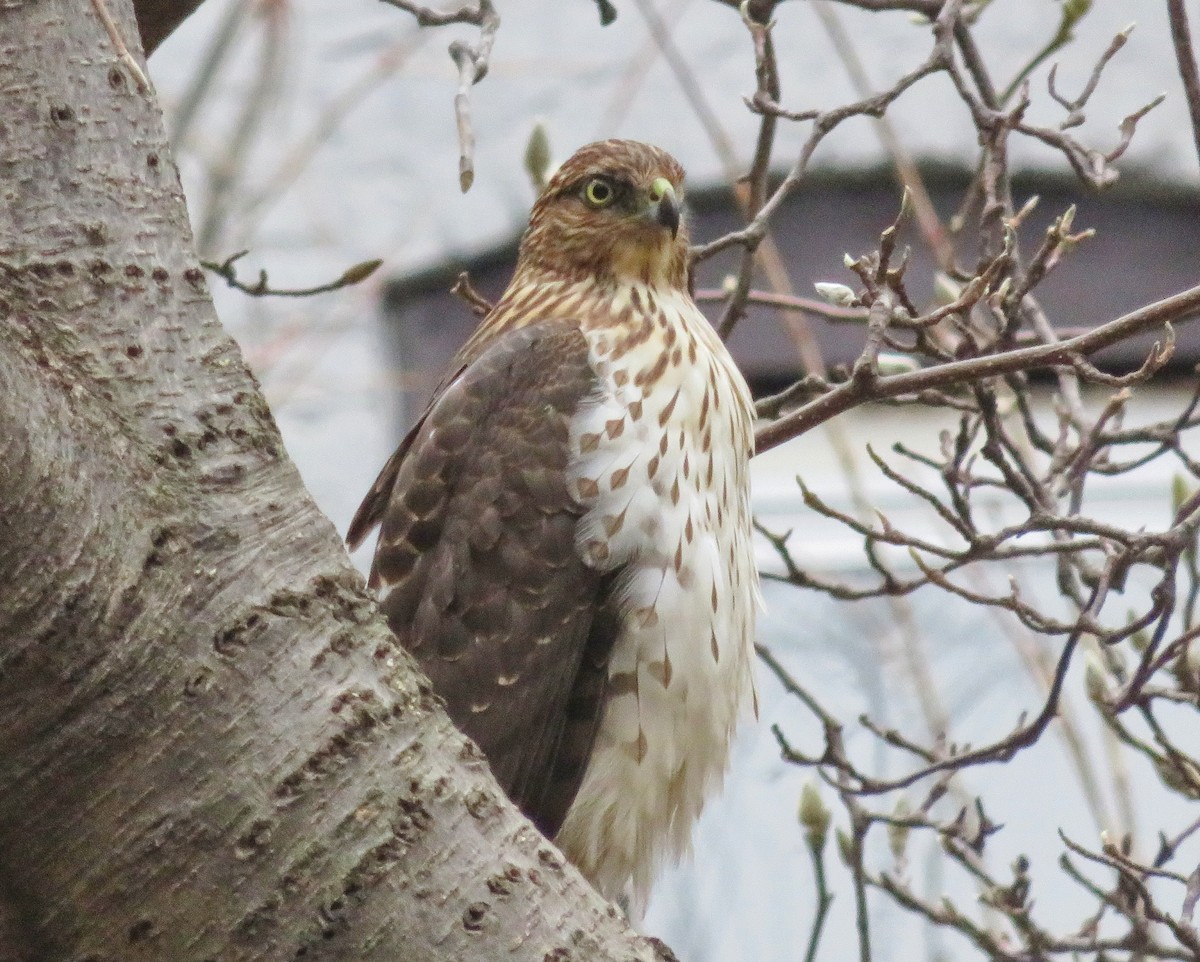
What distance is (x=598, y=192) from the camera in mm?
3111

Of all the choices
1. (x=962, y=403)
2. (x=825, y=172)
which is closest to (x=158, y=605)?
(x=962, y=403)

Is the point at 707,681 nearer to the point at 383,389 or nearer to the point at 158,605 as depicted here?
the point at 158,605

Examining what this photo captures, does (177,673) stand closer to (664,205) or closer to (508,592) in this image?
(508,592)

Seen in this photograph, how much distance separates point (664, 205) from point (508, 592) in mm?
731

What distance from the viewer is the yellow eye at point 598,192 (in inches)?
122

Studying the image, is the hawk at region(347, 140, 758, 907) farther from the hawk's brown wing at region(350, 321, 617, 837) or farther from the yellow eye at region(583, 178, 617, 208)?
the yellow eye at region(583, 178, 617, 208)

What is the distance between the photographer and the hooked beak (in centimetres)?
300

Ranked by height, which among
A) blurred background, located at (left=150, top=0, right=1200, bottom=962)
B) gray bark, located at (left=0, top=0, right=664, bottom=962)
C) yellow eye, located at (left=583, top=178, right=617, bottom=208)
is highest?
blurred background, located at (left=150, top=0, right=1200, bottom=962)

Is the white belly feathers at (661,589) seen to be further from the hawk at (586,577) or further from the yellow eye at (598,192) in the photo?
the yellow eye at (598,192)

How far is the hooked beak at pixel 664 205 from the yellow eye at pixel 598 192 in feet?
0.26

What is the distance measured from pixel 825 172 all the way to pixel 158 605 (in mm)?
3963

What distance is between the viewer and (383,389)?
5227 mm

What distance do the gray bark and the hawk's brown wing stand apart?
2.86ft

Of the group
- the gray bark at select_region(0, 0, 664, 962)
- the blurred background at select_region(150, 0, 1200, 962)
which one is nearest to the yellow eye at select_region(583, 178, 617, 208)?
the gray bark at select_region(0, 0, 664, 962)
